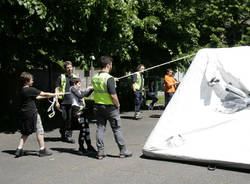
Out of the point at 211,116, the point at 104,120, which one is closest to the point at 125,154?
the point at 104,120

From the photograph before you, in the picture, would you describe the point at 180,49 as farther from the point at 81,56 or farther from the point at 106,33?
the point at 81,56

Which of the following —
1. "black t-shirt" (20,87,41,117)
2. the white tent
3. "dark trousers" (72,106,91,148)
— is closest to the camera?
the white tent

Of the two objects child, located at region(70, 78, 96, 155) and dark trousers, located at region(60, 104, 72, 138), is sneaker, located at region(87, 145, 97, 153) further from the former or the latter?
dark trousers, located at region(60, 104, 72, 138)

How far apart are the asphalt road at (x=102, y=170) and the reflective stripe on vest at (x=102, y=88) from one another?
1.03 metres

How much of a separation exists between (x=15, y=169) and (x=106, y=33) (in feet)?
18.3

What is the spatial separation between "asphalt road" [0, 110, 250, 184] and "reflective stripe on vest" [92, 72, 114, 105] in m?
1.03

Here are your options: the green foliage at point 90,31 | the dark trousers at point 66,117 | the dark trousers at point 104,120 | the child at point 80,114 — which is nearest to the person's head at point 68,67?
the child at point 80,114

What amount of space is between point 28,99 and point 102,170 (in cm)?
189

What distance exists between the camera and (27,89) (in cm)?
595

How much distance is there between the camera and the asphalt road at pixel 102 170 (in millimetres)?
4777

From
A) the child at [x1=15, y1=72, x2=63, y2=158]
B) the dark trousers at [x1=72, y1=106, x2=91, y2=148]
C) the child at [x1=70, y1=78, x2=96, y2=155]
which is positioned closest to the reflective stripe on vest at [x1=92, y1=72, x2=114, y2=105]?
the child at [x1=70, y1=78, x2=96, y2=155]

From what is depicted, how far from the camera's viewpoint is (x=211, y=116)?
559 centimetres

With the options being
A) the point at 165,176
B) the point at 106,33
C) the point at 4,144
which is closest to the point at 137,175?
the point at 165,176

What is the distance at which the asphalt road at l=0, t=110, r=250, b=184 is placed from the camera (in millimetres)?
4777
